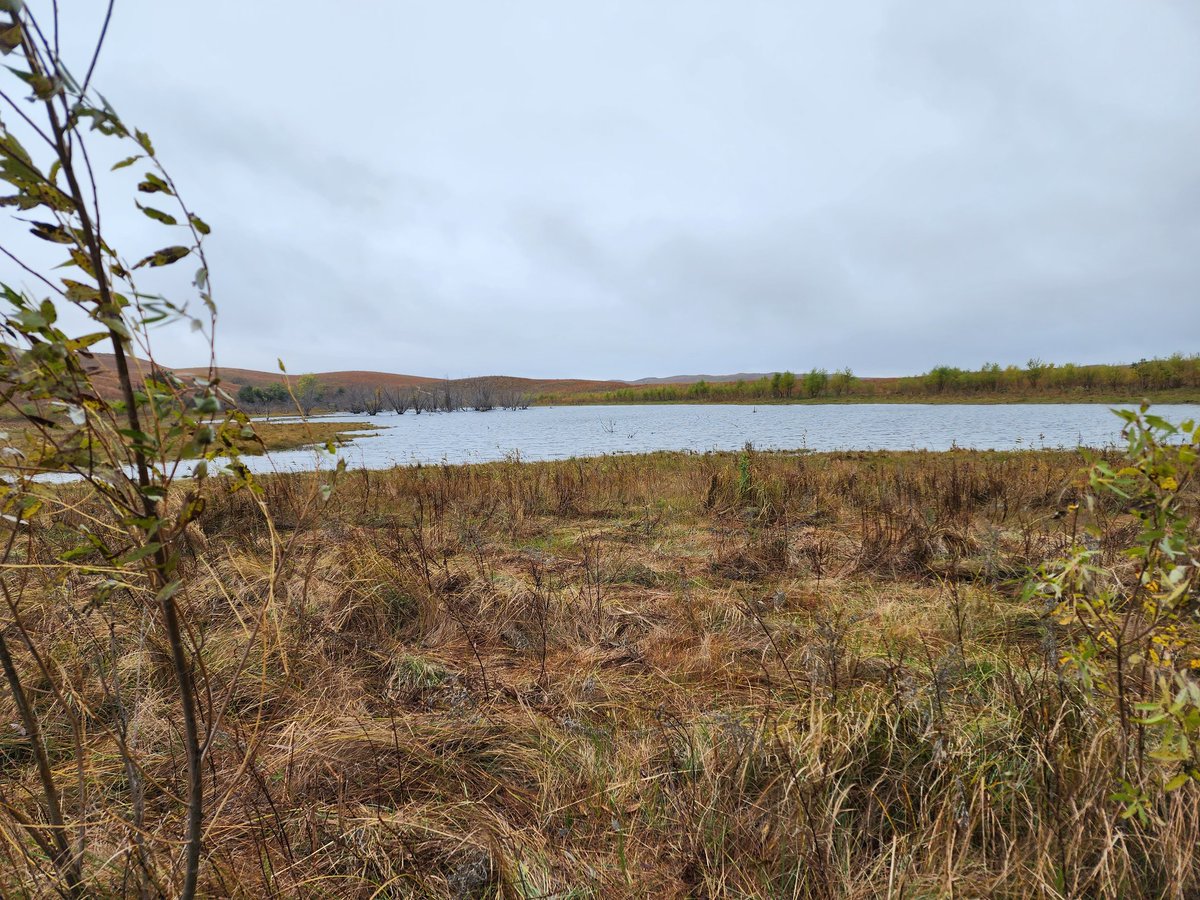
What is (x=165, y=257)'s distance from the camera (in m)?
0.91

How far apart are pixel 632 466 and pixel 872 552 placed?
22.7 feet

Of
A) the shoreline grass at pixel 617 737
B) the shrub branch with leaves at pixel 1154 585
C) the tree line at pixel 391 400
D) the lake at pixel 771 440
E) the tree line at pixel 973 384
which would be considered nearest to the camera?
the shrub branch with leaves at pixel 1154 585

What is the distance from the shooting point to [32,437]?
967 mm

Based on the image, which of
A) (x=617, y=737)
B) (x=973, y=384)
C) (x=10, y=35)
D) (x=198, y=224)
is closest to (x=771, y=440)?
(x=617, y=737)

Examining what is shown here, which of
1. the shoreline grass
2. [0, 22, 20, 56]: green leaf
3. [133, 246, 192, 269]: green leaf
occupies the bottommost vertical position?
the shoreline grass

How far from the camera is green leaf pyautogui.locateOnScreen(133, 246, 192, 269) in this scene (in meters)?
0.91

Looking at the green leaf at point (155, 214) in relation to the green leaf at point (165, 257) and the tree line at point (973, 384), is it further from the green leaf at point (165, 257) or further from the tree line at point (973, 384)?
the tree line at point (973, 384)

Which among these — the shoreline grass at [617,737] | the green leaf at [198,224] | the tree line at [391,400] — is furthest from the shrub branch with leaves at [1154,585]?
the tree line at [391,400]

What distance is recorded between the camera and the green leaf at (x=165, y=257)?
0.91 m

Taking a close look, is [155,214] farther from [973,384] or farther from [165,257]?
[973,384]

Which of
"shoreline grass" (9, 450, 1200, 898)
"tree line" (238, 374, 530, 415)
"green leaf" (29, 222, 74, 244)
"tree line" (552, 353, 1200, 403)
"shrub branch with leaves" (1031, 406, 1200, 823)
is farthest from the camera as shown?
"tree line" (238, 374, 530, 415)

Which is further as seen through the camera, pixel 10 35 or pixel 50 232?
pixel 50 232

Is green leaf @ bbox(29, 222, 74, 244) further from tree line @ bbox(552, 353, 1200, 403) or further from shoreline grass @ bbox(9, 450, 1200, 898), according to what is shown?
tree line @ bbox(552, 353, 1200, 403)

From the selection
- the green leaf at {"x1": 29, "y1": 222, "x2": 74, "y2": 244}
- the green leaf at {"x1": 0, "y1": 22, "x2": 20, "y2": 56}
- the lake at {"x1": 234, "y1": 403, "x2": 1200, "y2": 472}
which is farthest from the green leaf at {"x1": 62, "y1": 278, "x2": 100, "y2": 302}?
the lake at {"x1": 234, "y1": 403, "x2": 1200, "y2": 472}
